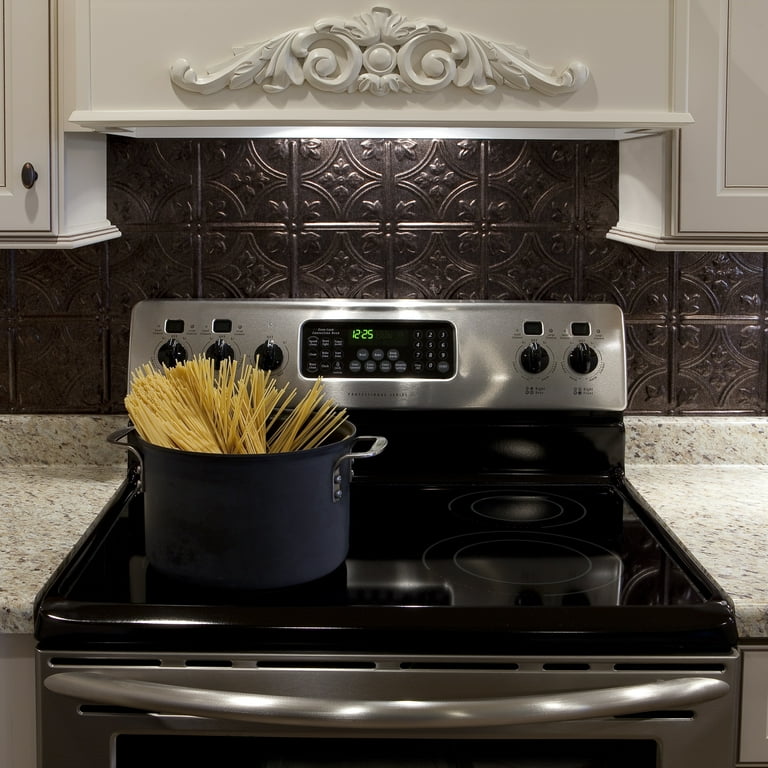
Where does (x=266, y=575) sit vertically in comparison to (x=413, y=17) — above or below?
below

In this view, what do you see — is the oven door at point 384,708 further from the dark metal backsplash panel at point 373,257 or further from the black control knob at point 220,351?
the dark metal backsplash panel at point 373,257

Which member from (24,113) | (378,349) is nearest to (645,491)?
(378,349)

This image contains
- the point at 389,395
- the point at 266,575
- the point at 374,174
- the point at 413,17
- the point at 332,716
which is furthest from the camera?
the point at 374,174

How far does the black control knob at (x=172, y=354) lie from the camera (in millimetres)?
1839

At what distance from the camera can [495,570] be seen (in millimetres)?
1433

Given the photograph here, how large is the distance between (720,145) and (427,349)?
0.56 meters

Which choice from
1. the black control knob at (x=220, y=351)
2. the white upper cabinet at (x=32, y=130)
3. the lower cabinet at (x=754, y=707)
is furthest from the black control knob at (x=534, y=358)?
the white upper cabinet at (x=32, y=130)

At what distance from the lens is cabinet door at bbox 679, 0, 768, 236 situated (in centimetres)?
160

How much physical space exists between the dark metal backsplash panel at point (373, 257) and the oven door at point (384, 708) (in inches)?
33.1

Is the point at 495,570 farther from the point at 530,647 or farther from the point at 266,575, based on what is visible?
the point at 266,575

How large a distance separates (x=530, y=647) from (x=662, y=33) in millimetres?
901

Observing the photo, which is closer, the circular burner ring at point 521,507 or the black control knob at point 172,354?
the circular burner ring at point 521,507

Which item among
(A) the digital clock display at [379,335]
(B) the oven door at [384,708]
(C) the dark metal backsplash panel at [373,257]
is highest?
(C) the dark metal backsplash panel at [373,257]

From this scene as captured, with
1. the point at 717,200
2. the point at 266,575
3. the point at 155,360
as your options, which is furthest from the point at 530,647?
the point at 155,360
